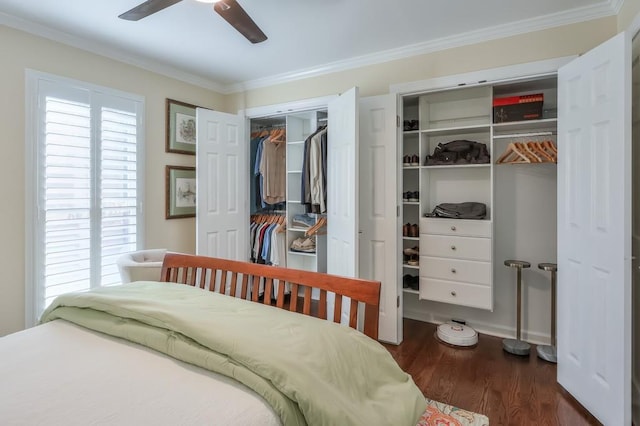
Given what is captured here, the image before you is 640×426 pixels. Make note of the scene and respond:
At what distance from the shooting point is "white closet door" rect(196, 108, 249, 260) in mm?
3391

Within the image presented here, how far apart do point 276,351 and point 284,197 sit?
10.1 feet

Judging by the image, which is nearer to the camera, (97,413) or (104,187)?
(97,413)

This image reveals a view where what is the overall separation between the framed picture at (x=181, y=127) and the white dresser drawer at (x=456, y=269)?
104 inches

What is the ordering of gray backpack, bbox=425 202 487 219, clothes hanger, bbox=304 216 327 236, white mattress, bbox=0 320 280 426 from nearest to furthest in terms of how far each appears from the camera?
1. white mattress, bbox=0 320 280 426
2. gray backpack, bbox=425 202 487 219
3. clothes hanger, bbox=304 216 327 236

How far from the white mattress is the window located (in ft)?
5.37

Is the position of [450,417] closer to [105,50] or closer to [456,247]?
[456,247]

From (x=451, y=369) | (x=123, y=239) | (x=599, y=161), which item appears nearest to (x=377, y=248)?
(x=451, y=369)

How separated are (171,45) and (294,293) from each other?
2473 mm

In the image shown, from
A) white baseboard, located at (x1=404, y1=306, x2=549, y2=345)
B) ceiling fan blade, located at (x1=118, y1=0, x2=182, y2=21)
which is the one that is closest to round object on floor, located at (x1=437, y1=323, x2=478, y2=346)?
white baseboard, located at (x1=404, y1=306, x2=549, y2=345)

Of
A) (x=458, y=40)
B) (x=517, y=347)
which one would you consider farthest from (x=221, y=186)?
(x=517, y=347)

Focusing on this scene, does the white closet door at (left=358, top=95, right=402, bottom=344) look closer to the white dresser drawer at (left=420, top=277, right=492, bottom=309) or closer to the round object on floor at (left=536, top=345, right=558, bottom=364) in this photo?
the white dresser drawer at (left=420, top=277, right=492, bottom=309)

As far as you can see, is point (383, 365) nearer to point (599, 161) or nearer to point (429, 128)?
point (599, 161)

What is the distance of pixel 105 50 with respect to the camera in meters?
2.94

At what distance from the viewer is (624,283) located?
171 centimetres
